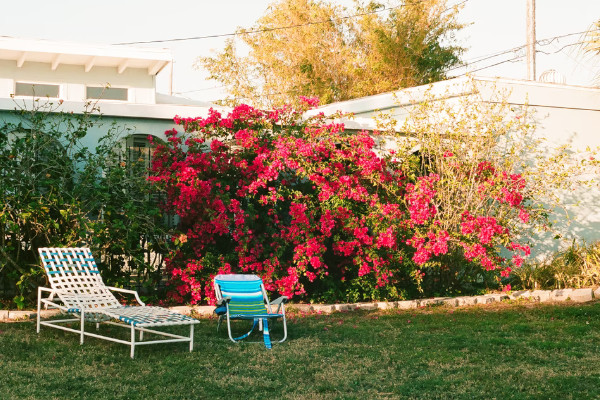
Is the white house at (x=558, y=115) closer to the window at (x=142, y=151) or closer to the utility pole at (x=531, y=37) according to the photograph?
the window at (x=142, y=151)

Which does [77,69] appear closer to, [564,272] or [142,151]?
[142,151]

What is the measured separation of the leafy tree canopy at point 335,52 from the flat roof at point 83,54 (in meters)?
5.09

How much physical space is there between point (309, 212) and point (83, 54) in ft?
37.8

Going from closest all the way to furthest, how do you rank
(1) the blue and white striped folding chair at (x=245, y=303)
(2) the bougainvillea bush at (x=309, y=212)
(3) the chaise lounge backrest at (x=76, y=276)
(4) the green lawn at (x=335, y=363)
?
(4) the green lawn at (x=335, y=363), (1) the blue and white striped folding chair at (x=245, y=303), (3) the chaise lounge backrest at (x=76, y=276), (2) the bougainvillea bush at (x=309, y=212)

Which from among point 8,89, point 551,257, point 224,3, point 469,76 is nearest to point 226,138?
point 469,76

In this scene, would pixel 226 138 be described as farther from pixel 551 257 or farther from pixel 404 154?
pixel 551 257

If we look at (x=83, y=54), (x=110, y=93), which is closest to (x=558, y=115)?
(x=83, y=54)

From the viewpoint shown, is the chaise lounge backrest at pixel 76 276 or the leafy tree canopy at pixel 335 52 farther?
the leafy tree canopy at pixel 335 52

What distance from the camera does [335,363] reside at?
5.88 meters

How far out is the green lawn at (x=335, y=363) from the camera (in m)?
4.95

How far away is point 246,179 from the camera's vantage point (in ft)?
31.0

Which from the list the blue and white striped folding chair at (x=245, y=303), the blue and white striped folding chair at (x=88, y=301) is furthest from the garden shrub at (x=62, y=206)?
the blue and white striped folding chair at (x=245, y=303)

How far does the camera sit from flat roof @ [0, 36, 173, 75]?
17.7 metres

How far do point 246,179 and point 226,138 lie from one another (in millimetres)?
845
